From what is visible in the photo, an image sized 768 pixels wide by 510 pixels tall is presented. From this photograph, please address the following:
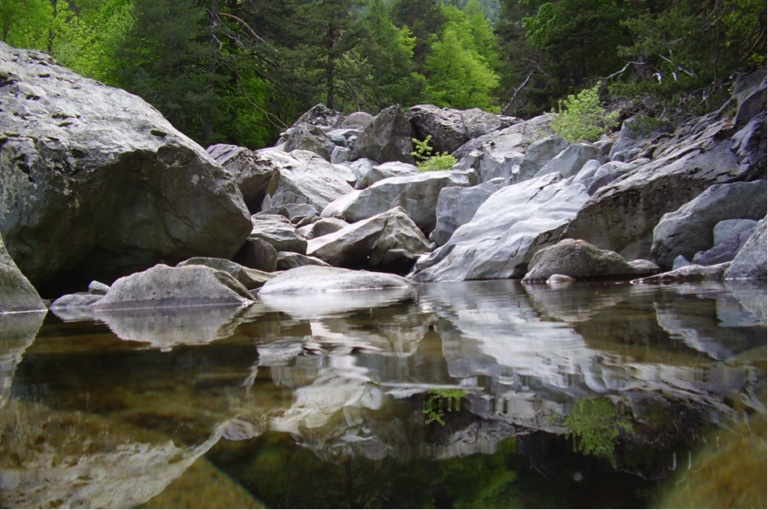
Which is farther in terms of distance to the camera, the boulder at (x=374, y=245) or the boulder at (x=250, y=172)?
the boulder at (x=250, y=172)

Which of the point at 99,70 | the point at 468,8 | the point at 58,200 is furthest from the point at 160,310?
the point at 468,8

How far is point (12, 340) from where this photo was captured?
281 centimetres

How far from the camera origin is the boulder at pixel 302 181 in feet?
44.2

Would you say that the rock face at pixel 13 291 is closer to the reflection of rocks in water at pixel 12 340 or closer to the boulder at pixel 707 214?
the reflection of rocks in water at pixel 12 340

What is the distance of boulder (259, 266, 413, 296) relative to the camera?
6523 millimetres

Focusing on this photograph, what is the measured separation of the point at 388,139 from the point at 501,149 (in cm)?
450

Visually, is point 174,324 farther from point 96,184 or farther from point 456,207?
point 456,207

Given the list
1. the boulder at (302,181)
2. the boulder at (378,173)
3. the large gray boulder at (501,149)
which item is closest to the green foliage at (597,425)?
the boulder at (302,181)

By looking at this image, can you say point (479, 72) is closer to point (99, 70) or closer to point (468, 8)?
point (468, 8)

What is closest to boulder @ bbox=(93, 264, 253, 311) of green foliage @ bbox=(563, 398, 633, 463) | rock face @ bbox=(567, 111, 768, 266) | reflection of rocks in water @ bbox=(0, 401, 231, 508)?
reflection of rocks in water @ bbox=(0, 401, 231, 508)

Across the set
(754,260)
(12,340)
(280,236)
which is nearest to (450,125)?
(280,236)

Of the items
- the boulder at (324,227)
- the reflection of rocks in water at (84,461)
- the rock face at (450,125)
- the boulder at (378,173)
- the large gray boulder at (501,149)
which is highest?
the rock face at (450,125)

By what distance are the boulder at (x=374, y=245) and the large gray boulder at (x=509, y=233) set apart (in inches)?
28.7

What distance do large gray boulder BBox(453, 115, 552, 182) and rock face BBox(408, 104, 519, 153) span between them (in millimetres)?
1580
